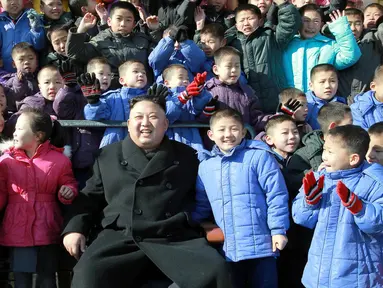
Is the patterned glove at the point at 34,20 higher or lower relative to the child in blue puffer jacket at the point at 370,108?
higher

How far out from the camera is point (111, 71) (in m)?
5.98

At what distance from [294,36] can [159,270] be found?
3519 mm

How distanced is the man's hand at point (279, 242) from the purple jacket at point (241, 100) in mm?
1776

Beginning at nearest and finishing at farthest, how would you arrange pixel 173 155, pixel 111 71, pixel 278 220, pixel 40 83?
1. pixel 278 220
2. pixel 173 155
3. pixel 40 83
4. pixel 111 71

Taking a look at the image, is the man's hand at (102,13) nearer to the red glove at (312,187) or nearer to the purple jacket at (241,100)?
the purple jacket at (241,100)

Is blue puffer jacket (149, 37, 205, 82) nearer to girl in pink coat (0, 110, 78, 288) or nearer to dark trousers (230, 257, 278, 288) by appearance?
girl in pink coat (0, 110, 78, 288)

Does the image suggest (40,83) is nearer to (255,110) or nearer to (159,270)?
(255,110)

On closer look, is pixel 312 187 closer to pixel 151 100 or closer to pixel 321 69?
pixel 151 100

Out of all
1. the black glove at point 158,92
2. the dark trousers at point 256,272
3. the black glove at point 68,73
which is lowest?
the dark trousers at point 256,272

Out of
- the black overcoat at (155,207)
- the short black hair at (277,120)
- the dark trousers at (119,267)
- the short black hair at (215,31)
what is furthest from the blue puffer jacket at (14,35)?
the dark trousers at (119,267)

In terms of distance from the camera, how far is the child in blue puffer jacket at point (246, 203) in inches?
160

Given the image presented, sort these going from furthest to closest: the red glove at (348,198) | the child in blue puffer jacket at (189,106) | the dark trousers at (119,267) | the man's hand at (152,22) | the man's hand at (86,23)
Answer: the man's hand at (152,22), the man's hand at (86,23), the child in blue puffer jacket at (189,106), the dark trousers at (119,267), the red glove at (348,198)

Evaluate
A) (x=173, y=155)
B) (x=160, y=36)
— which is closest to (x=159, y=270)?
(x=173, y=155)

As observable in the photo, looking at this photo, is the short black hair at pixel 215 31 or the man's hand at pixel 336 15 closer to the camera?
the short black hair at pixel 215 31
